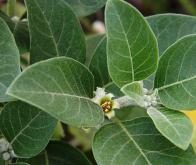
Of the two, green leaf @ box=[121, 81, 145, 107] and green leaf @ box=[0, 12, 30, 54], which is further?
green leaf @ box=[0, 12, 30, 54]

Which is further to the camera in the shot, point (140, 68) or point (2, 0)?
point (2, 0)

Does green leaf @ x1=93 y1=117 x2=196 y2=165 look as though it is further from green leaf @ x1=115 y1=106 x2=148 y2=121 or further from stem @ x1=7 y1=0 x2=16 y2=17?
stem @ x1=7 y1=0 x2=16 y2=17

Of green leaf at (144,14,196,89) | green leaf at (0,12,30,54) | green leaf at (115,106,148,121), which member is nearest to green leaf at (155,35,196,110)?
green leaf at (144,14,196,89)

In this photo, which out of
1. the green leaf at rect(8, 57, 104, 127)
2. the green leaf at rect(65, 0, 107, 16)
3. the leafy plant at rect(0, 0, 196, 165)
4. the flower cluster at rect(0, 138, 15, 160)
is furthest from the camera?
the green leaf at rect(65, 0, 107, 16)

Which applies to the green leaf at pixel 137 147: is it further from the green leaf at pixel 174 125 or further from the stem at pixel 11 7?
the stem at pixel 11 7

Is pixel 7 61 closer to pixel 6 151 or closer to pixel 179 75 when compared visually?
pixel 6 151

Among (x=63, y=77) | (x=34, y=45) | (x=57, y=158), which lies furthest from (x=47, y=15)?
(x=57, y=158)

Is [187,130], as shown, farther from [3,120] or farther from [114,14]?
[3,120]

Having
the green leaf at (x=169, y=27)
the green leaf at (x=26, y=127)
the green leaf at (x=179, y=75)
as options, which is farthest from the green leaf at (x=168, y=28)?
the green leaf at (x=26, y=127)
